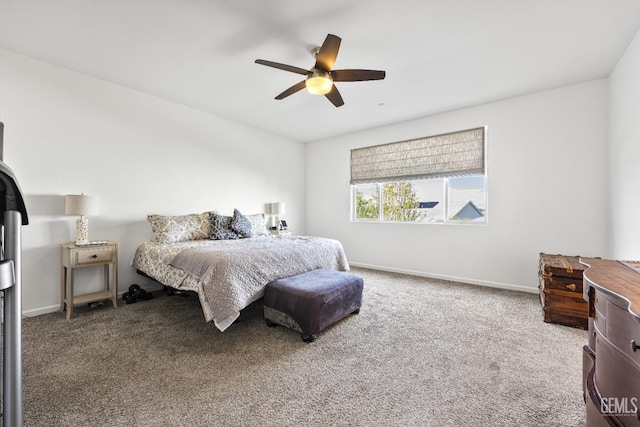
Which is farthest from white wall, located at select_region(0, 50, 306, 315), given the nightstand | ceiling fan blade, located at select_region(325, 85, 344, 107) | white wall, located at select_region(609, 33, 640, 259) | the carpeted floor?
white wall, located at select_region(609, 33, 640, 259)

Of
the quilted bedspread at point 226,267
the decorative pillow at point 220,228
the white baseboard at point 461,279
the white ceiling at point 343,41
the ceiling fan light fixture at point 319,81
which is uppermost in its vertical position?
the white ceiling at point 343,41

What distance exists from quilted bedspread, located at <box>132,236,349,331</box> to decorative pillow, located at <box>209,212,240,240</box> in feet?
1.59

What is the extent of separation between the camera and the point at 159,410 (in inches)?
57.9

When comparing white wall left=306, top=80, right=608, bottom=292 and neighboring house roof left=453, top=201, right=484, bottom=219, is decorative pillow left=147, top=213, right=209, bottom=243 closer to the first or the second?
white wall left=306, top=80, right=608, bottom=292

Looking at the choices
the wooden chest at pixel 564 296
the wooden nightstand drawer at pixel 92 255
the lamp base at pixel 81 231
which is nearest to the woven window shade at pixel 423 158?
the wooden chest at pixel 564 296

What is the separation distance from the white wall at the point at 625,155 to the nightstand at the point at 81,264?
5.12 metres

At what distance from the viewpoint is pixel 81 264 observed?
8.99 ft

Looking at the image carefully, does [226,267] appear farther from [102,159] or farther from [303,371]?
[102,159]

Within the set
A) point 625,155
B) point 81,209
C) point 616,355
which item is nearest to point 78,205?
point 81,209

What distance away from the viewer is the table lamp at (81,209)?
9.01 ft

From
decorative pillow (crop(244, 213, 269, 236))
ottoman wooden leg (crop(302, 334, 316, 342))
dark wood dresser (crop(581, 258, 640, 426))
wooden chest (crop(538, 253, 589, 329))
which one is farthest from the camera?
decorative pillow (crop(244, 213, 269, 236))

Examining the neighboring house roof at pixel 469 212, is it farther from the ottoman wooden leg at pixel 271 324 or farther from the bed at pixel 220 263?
the ottoman wooden leg at pixel 271 324

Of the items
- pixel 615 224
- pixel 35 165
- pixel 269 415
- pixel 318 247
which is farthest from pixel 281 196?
pixel 615 224

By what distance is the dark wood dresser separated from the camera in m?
0.88
